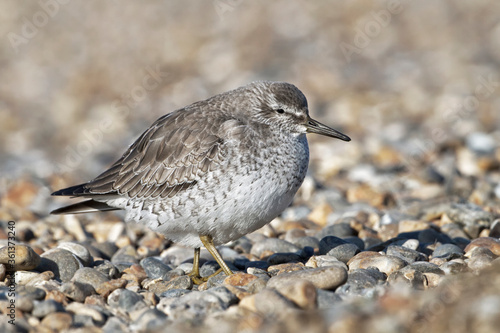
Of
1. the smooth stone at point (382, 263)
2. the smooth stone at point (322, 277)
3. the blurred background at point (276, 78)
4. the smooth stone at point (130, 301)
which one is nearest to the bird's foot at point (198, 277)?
the smooth stone at point (130, 301)

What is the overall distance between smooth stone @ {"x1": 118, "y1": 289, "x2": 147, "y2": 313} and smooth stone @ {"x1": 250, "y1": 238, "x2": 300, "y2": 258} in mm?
2409

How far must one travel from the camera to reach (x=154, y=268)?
24.1ft

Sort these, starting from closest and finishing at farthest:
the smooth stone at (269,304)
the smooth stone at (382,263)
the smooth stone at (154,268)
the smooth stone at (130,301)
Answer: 1. the smooth stone at (269,304)
2. the smooth stone at (130,301)
3. the smooth stone at (382,263)
4. the smooth stone at (154,268)

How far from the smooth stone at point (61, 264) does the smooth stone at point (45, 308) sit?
136cm

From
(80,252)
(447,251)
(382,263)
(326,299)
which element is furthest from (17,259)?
(447,251)

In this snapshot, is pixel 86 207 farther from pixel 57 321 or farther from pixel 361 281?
pixel 361 281

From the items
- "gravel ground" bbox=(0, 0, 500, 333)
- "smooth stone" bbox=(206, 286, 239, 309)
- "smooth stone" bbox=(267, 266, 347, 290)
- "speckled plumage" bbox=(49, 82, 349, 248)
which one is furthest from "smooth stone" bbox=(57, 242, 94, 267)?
"smooth stone" bbox=(267, 266, 347, 290)

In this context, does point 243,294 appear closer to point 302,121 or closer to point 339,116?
point 302,121

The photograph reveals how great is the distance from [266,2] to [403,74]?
817cm

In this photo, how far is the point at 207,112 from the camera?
7406 millimetres

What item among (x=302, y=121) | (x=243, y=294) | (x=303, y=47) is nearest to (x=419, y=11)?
(x=303, y=47)

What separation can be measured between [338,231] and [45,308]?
413cm

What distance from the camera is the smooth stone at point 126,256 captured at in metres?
7.97

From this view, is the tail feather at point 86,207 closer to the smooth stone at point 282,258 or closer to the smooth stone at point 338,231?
the smooth stone at point 282,258
